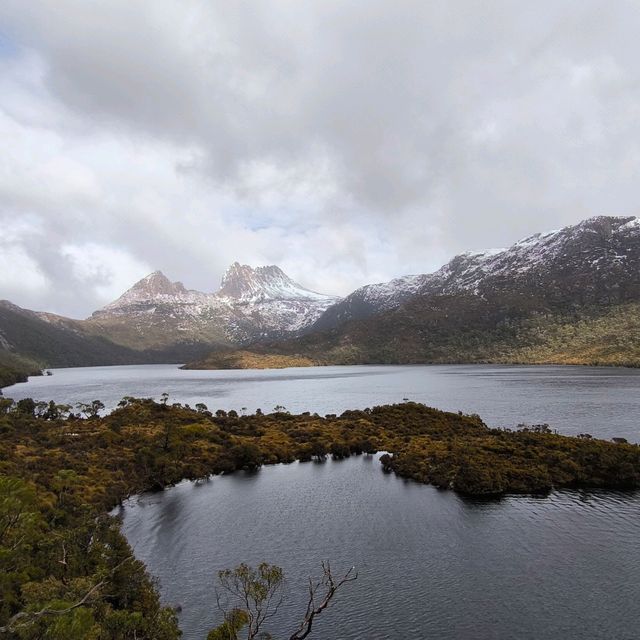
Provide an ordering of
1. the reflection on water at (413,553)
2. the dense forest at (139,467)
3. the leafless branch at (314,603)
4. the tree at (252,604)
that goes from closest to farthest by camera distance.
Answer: the leafless branch at (314,603) < the dense forest at (139,467) < the tree at (252,604) < the reflection on water at (413,553)

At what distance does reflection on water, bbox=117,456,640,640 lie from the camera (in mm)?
35781

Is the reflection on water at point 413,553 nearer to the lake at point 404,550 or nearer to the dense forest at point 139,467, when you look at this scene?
the lake at point 404,550

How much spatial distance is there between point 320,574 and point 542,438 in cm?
5844

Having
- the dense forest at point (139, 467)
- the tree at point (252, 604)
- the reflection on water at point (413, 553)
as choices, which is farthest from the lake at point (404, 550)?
the dense forest at point (139, 467)

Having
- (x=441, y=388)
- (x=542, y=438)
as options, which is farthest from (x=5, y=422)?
(x=441, y=388)

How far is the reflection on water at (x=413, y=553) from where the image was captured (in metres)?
35.8

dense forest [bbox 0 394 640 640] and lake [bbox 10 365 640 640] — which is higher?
dense forest [bbox 0 394 640 640]

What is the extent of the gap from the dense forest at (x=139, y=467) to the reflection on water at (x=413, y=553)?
15.7ft

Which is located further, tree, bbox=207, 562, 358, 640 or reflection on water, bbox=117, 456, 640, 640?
reflection on water, bbox=117, 456, 640, 640

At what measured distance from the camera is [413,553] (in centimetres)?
4662

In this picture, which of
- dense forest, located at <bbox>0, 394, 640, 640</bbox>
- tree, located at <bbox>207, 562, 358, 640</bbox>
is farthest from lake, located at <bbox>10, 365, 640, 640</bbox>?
dense forest, located at <bbox>0, 394, 640, 640</bbox>

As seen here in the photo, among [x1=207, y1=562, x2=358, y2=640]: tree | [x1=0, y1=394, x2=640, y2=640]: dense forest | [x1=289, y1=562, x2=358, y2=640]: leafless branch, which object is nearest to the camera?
[x1=289, y1=562, x2=358, y2=640]: leafless branch

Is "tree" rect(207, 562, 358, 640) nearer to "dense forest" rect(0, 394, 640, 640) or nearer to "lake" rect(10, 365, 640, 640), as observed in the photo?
"lake" rect(10, 365, 640, 640)

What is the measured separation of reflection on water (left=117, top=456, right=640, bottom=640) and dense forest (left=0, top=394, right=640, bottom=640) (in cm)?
479
